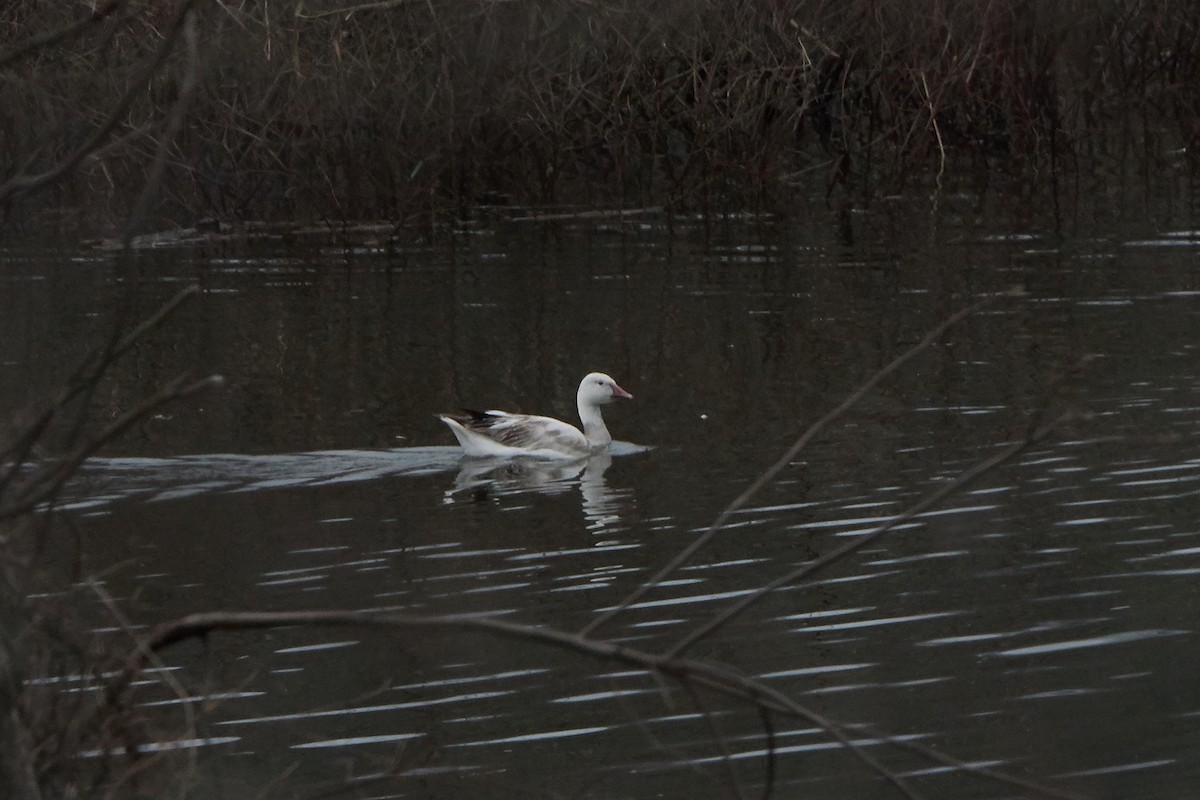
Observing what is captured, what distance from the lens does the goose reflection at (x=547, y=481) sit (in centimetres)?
1077

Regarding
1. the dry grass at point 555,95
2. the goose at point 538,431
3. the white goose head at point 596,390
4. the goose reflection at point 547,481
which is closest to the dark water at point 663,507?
the goose reflection at point 547,481

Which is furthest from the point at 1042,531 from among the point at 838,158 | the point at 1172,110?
the point at 1172,110

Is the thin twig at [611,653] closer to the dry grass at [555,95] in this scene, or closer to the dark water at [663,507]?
the dark water at [663,507]

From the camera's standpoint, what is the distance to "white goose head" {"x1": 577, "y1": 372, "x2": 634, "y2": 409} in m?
12.9

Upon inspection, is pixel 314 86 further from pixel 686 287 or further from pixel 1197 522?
pixel 1197 522

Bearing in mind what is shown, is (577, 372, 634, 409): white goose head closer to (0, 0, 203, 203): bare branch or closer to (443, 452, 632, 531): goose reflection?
(443, 452, 632, 531): goose reflection

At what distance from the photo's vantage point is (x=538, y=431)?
12547 millimetres

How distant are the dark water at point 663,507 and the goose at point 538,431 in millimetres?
159

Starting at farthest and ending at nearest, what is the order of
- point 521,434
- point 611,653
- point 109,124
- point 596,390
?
point 596,390 < point 521,434 < point 611,653 < point 109,124

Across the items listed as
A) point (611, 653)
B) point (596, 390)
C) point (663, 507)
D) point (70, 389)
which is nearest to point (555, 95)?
point (596, 390)

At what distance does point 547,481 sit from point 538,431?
0.55 metres

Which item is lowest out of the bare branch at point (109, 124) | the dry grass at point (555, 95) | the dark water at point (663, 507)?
the dark water at point (663, 507)

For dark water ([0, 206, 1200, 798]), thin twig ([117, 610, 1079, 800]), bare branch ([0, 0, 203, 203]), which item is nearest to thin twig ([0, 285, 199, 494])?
dark water ([0, 206, 1200, 798])

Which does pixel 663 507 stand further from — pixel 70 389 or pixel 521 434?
pixel 70 389
